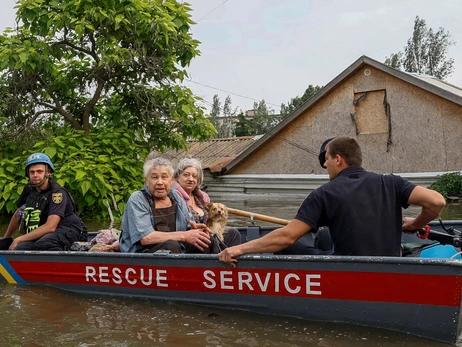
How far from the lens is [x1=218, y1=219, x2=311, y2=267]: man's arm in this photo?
387 centimetres

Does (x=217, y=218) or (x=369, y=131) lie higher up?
(x=369, y=131)

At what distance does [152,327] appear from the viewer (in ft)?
14.7

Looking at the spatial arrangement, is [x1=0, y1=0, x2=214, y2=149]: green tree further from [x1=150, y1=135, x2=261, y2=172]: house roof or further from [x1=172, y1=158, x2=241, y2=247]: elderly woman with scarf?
[x1=150, y1=135, x2=261, y2=172]: house roof

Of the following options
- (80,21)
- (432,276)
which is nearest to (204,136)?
(80,21)

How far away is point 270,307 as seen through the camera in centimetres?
452

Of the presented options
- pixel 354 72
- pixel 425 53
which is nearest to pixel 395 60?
pixel 425 53

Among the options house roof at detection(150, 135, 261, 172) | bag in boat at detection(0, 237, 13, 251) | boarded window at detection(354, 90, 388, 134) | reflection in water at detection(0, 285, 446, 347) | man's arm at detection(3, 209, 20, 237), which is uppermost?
boarded window at detection(354, 90, 388, 134)

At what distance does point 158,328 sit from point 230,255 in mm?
839

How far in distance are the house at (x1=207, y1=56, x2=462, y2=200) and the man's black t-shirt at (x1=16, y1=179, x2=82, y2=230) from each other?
1068cm

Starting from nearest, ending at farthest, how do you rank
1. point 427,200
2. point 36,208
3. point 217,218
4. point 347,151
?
point 427,200 < point 347,151 < point 217,218 < point 36,208

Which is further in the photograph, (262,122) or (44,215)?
(262,122)

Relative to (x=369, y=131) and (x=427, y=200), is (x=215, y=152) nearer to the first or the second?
(x=369, y=131)

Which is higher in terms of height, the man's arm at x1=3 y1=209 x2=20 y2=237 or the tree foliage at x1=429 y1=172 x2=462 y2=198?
the tree foliage at x1=429 y1=172 x2=462 y2=198

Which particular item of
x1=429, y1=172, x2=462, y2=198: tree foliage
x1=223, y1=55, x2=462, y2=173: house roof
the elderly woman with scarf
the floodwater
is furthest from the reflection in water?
x1=223, y1=55, x2=462, y2=173: house roof
